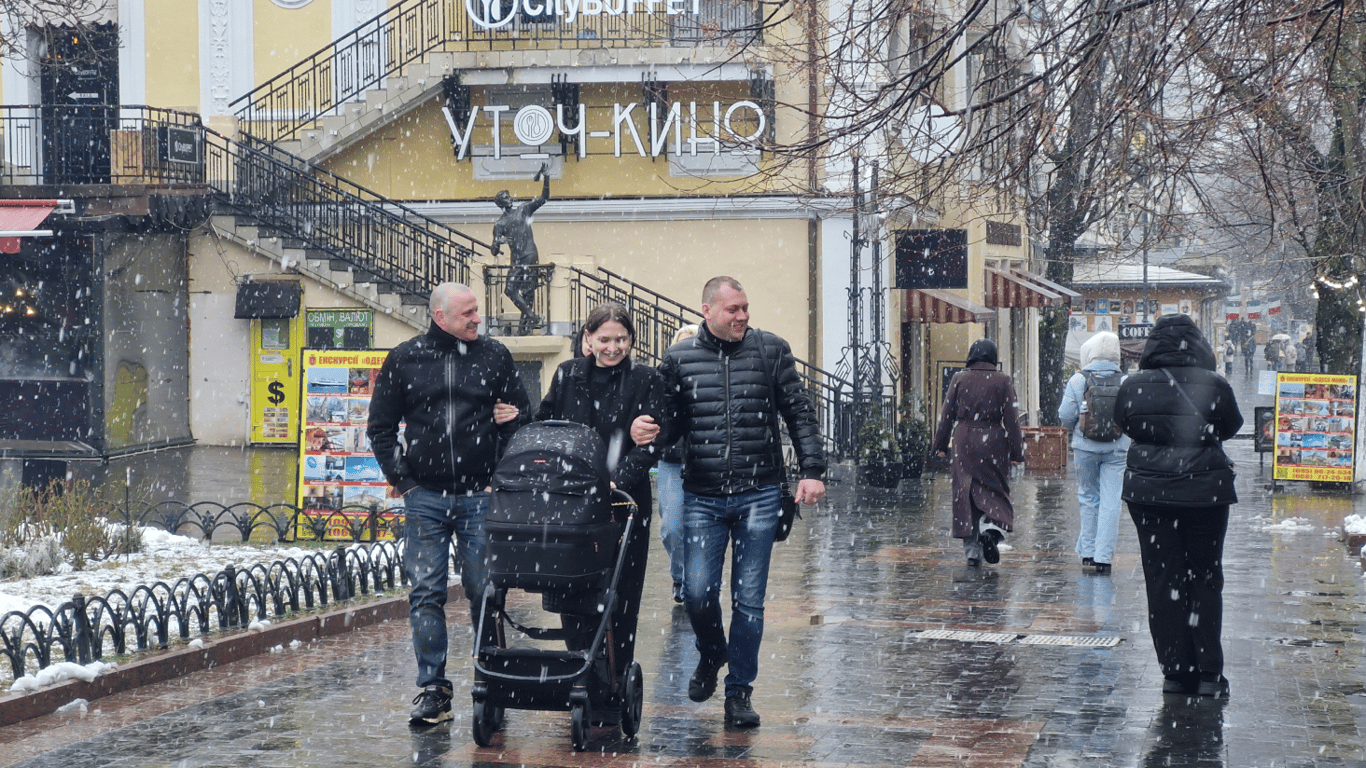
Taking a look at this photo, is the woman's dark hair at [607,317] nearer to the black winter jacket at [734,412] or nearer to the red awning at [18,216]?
the black winter jacket at [734,412]

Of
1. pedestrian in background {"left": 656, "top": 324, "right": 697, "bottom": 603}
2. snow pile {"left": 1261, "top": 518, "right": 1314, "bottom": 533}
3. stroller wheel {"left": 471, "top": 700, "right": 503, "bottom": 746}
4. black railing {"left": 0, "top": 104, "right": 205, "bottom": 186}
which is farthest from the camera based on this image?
black railing {"left": 0, "top": 104, "right": 205, "bottom": 186}

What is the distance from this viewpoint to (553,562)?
19.4 feet

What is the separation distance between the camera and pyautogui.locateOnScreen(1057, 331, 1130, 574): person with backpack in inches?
447

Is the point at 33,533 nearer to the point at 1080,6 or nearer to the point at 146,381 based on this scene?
the point at 1080,6

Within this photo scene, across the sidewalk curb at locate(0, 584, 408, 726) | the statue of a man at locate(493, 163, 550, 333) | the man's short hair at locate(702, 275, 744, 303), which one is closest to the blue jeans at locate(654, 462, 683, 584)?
the sidewalk curb at locate(0, 584, 408, 726)

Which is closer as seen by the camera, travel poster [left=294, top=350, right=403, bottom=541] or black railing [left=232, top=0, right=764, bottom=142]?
travel poster [left=294, top=350, right=403, bottom=541]

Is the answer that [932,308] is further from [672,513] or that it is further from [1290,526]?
[672,513]

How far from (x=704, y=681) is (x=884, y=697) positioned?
95 cm

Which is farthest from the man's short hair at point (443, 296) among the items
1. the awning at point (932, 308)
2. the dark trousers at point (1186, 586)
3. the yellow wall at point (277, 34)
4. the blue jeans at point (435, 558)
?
the yellow wall at point (277, 34)

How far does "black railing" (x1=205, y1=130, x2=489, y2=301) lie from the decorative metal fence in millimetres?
8974

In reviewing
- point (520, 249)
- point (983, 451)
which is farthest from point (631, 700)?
point (520, 249)

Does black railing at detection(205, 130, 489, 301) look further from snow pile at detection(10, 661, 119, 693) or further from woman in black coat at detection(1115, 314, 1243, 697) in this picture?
woman in black coat at detection(1115, 314, 1243, 697)

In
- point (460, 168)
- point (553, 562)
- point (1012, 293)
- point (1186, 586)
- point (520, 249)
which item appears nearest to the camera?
point (553, 562)

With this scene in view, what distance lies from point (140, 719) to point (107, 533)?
4.58m
